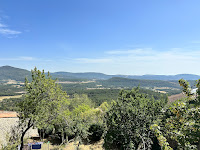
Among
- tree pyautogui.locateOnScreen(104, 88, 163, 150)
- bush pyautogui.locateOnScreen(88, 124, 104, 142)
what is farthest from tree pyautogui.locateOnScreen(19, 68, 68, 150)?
bush pyautogui.locateOnScreen(88, 124, 104, 142)

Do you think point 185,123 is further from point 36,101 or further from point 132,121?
point 36,101

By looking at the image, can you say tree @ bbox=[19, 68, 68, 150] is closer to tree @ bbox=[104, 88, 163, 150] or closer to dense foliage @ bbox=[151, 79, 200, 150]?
tree @ bbox=[104, 88, 163, 150]

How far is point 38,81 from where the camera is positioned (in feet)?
37.4

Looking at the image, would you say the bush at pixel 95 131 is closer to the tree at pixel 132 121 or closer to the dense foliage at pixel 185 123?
the tree at pixel 132 121

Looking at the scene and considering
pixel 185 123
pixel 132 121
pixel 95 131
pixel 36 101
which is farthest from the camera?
pixel 95 131

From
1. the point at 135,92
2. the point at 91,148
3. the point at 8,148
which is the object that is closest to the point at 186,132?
the point at 8,148

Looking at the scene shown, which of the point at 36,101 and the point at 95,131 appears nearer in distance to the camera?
the point at 36,101

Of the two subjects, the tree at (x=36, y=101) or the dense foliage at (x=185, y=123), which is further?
the tree at (x=36, y=101)

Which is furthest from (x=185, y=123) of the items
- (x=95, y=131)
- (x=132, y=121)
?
(x=95, y=131)

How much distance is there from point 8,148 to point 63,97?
221 inches

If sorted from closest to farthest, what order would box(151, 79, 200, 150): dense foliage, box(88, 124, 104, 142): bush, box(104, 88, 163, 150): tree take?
box(151, 79, 200, 150): dense foliage < box(104, 88, 163, 150): tree < box(88, 124, 104, 142): bush

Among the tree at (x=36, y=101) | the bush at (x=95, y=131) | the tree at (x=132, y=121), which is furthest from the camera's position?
the bush at (x=95, y=131)

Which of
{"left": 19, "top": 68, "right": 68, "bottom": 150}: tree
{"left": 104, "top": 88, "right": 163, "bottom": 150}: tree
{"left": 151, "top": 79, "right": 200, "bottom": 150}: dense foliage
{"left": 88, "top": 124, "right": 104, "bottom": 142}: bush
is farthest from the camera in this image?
{"left": 88, "top": 124, "right": 104, "bottom": 142}: bush

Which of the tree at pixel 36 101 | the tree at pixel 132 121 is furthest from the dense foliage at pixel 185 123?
the tree at pixel 36 101
